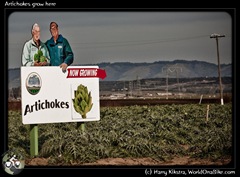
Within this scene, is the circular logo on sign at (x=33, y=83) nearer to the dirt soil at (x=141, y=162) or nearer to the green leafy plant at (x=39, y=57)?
the green leafy plant at (x=39, y=57)

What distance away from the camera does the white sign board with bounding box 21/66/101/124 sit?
9.11 m

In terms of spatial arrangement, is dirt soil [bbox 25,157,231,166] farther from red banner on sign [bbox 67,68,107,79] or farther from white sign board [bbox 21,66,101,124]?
red banner on sign [bbox 67,68,107,79]

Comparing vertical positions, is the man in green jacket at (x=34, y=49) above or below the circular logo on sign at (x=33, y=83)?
above

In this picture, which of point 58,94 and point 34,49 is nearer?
point 34,49

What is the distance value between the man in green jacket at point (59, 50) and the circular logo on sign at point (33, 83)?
0.44 m

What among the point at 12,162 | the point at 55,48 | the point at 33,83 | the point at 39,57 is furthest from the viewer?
the point at 55,48

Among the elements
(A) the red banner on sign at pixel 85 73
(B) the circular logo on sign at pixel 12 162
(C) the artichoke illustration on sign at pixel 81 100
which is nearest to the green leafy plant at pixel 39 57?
(A) the red banner on sign at pixel 85 73

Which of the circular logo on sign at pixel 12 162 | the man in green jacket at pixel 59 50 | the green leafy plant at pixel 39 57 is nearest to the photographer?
the circular logo on sign at pixel 12 162

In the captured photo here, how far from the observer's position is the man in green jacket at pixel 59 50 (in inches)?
368

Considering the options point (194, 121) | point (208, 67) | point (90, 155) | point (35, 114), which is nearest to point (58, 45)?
point (35, 114)

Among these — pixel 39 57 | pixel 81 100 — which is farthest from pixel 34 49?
pixel 81 100

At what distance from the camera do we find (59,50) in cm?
938

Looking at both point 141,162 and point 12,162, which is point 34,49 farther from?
point 141,162

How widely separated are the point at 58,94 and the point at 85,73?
640 mm
